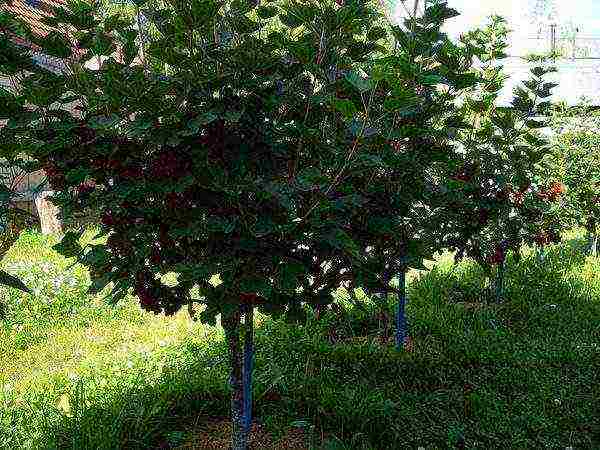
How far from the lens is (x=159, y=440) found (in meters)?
3.10

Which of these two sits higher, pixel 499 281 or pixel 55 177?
pixel 55 177

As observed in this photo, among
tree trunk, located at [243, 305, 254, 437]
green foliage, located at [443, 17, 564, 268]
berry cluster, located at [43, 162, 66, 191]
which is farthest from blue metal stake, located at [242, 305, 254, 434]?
green foliage, located at [443, 17, 564, 268]

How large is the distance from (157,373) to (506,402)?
2214mm

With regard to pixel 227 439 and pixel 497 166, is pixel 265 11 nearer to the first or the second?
pixel 227 439

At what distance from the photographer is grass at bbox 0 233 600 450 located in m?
3.21

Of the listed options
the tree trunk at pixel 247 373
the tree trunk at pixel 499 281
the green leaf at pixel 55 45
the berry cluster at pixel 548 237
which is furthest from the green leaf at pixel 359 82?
the berry cluster at pixel 548 237

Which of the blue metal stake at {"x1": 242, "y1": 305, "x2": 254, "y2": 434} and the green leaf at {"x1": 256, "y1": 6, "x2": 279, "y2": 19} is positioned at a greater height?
the green leaf at {"x1": 256, "y1": 6, "x2": 279, "y2": 19}

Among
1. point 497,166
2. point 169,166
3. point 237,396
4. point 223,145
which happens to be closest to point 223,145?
point 223,145

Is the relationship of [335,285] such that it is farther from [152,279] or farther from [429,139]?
[429,139]

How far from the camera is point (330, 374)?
3830 mm

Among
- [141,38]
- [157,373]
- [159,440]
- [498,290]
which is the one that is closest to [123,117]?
[141,38]

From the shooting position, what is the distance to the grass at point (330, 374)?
10.5 feet

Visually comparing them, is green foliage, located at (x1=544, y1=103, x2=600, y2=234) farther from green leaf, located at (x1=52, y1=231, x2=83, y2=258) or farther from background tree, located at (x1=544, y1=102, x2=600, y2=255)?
green leaf, located at (x1=52, y1=231, x2=83, y2=258)

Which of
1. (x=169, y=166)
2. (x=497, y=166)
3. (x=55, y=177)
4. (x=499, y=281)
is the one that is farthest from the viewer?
(x=499, y=281)
